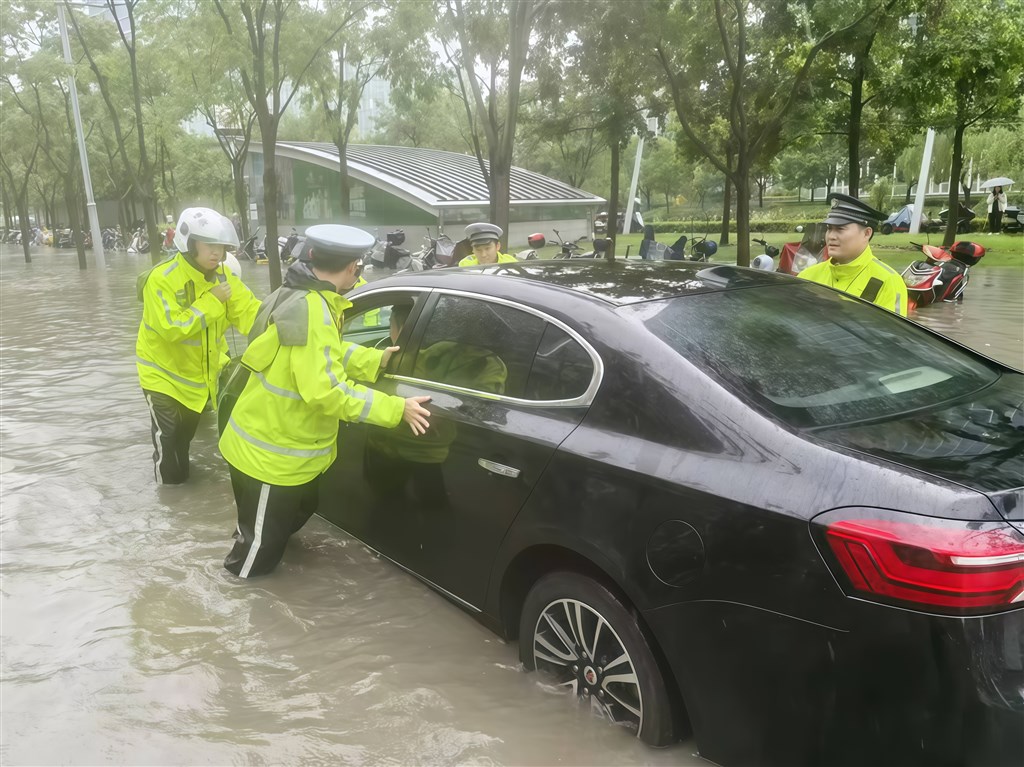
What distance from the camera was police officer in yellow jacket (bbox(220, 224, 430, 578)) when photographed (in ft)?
11.2

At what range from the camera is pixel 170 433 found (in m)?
5.51

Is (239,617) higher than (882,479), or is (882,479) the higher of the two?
(882,479)

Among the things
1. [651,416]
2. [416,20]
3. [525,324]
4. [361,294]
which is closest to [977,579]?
[651,416]

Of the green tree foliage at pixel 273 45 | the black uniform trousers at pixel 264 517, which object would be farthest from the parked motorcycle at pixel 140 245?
the black uniform trousers at pixel 264 517

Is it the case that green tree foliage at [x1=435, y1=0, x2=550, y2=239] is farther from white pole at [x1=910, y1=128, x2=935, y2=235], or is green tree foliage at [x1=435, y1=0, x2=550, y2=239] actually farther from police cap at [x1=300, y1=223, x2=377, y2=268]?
white pole at [x1=910, y1=128, x2=935, y2=235]

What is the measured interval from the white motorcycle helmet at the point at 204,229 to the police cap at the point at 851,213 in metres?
3.38

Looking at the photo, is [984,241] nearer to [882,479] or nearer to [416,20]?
[416,20]

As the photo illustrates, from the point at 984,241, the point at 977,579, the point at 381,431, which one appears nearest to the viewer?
the point at 977,579

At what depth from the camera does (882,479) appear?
201cm

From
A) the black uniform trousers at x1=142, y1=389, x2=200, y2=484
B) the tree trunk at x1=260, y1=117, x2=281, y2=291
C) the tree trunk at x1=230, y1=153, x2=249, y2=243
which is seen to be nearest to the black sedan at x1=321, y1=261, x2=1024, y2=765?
the black uniform trousers at x1=142, y1=389, x2=200, y2=484

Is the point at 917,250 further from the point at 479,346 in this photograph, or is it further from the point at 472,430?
the point at 472,430

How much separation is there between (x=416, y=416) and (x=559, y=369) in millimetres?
703

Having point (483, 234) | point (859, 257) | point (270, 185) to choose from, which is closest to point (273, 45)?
point (270, 185)

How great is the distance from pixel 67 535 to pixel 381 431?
2530 millimetres
